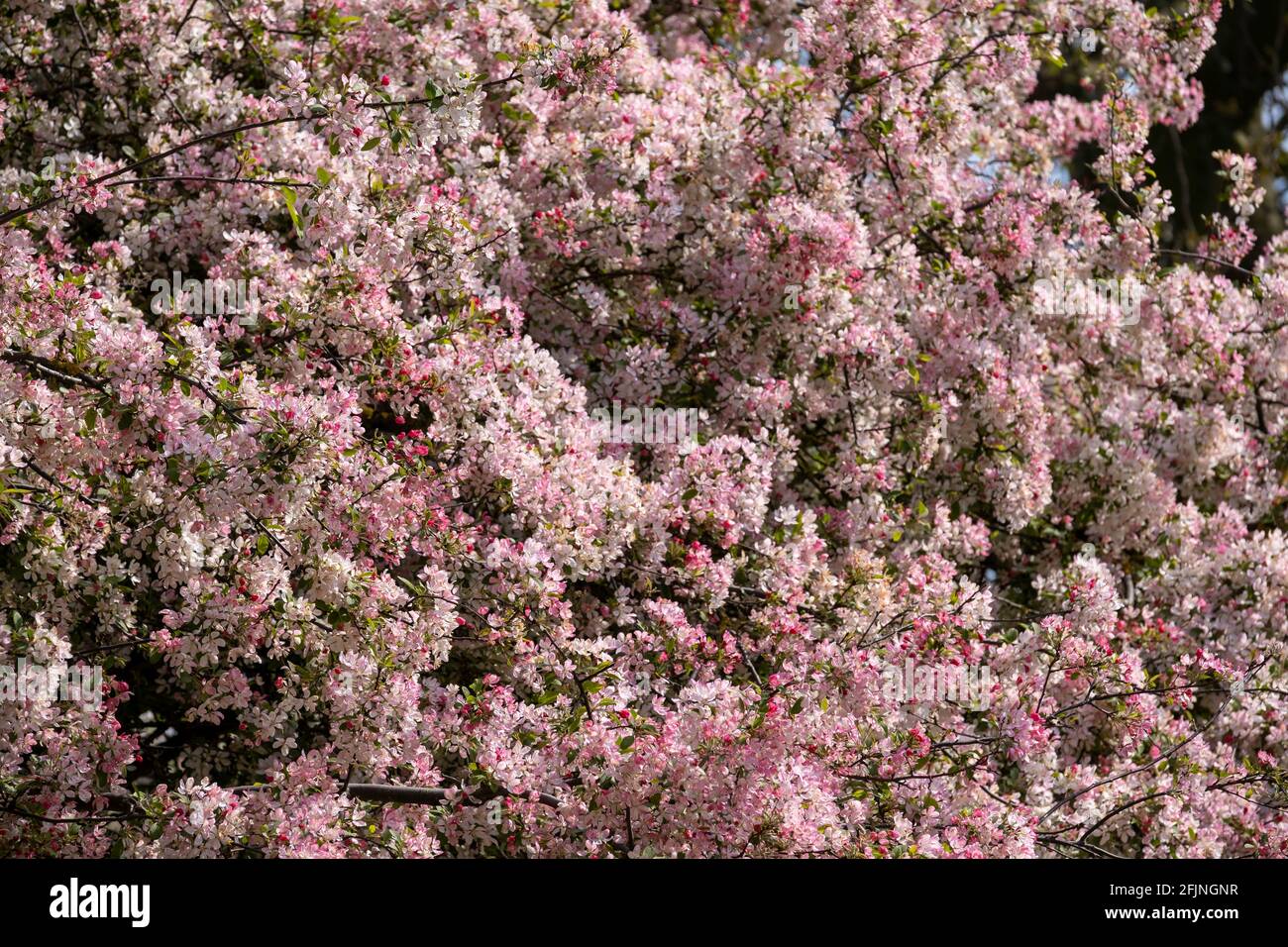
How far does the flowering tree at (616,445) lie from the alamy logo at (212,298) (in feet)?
0.12

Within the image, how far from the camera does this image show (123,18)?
6250 mm

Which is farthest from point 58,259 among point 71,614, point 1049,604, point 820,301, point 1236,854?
point 1236,854

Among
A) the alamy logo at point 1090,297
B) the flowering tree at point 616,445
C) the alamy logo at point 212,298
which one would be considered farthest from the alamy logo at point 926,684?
the alamy logo at point 212,298

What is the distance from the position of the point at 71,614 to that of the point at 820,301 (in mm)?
2992

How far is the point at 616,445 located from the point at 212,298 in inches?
62.7

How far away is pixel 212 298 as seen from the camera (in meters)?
5.49
